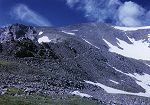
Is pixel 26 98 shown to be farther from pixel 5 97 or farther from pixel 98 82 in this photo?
pixel 98 82

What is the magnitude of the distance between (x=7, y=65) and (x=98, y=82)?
34545mm

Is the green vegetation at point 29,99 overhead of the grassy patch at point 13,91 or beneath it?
beneath

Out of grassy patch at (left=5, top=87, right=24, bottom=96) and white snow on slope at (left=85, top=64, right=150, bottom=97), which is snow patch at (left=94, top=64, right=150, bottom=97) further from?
grassy patch at (left=5, top=87, right=24, bottom=96)

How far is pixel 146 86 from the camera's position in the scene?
144625 mm

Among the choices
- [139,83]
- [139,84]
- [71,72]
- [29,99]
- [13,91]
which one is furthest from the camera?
[139,83]

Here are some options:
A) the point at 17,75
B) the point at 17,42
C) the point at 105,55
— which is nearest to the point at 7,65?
the point at 17,75

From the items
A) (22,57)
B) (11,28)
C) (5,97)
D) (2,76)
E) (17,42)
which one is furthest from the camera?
(11,28)

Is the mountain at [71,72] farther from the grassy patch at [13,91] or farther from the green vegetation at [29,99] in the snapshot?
the green vegetation at [29,99]

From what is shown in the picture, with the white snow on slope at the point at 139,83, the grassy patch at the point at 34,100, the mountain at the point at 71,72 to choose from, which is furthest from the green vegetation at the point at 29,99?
the white snow on slope at the point at 139,83

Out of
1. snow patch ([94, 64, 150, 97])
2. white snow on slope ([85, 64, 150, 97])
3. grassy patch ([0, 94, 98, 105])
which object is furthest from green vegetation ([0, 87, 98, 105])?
snow patch ([94, 64, 150, 97])

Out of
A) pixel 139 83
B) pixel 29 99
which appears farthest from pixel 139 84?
pixel 29 99

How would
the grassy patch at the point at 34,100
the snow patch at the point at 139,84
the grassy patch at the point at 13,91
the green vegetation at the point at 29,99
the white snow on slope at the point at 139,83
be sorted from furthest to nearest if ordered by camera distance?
the snow patch at the point at 139,84 < the white snow on slope at the point at 139,83 < the grassy patch at the point at 13,91 < the green vegetation at the point at 29,99 < the grassy patch at the point at 34,100

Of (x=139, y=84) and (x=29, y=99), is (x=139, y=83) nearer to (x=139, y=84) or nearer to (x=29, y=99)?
(x=139, y=84)

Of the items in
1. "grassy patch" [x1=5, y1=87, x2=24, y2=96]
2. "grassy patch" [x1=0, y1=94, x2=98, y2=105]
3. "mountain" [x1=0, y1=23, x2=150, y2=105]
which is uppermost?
"mountain" [x1=0, y1=23, x2=150, y2=105]
